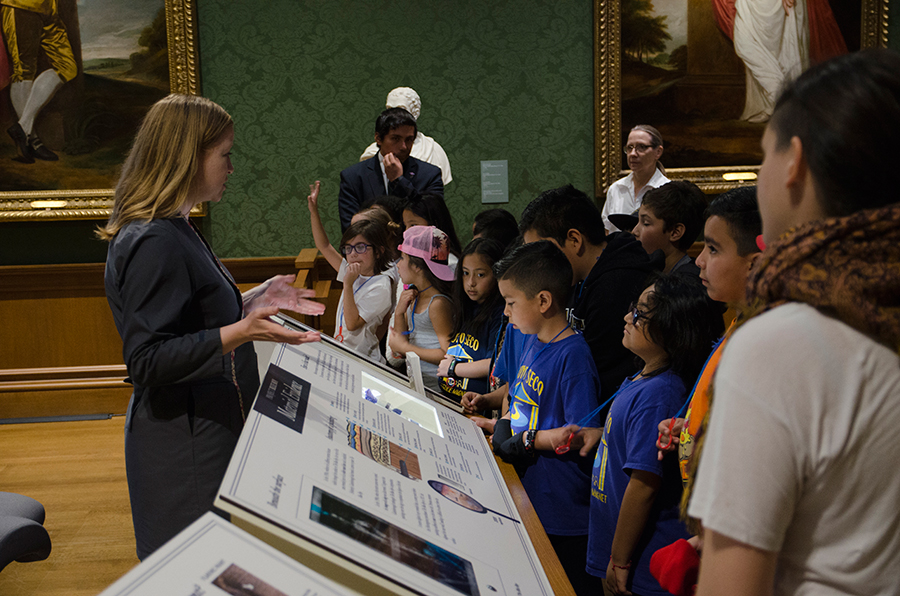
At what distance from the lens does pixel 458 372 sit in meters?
2.61

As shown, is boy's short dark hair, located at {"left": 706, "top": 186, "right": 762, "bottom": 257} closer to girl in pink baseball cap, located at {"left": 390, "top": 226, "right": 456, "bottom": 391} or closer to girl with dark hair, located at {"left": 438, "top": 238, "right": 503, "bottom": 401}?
girl with dark hair, located at {"left": 438, "top": 238, "right": 503, "bottom": 401}

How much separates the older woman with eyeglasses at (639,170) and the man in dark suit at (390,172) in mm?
1197

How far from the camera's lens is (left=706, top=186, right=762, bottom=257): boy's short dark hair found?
1587mm

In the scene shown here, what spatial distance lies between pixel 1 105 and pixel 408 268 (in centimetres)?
396

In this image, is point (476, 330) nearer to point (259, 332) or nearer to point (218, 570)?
point (259, 332)

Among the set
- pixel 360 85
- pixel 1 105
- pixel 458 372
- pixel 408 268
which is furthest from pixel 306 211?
pixel 458 372

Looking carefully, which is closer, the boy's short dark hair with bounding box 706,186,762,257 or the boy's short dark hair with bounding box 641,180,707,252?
the boy's short dark hair with bounding box 706,186,762,257

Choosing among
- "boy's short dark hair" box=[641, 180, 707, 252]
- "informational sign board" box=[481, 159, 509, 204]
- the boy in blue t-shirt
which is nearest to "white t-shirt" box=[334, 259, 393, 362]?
"boy's short dark hair" box=[641, 180, 707, 252]

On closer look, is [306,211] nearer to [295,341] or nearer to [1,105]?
[1,105]

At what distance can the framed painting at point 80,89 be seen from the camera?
5.07m

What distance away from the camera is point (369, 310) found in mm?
3342

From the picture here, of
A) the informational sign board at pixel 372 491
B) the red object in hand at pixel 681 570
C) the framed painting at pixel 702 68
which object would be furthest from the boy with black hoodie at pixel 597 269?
the framed painting at pixel 702 68

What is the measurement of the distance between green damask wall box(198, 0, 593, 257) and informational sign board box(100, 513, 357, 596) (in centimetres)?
485

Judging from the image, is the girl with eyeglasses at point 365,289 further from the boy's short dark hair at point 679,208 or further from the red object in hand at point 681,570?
the red object in hand at point 681,570
